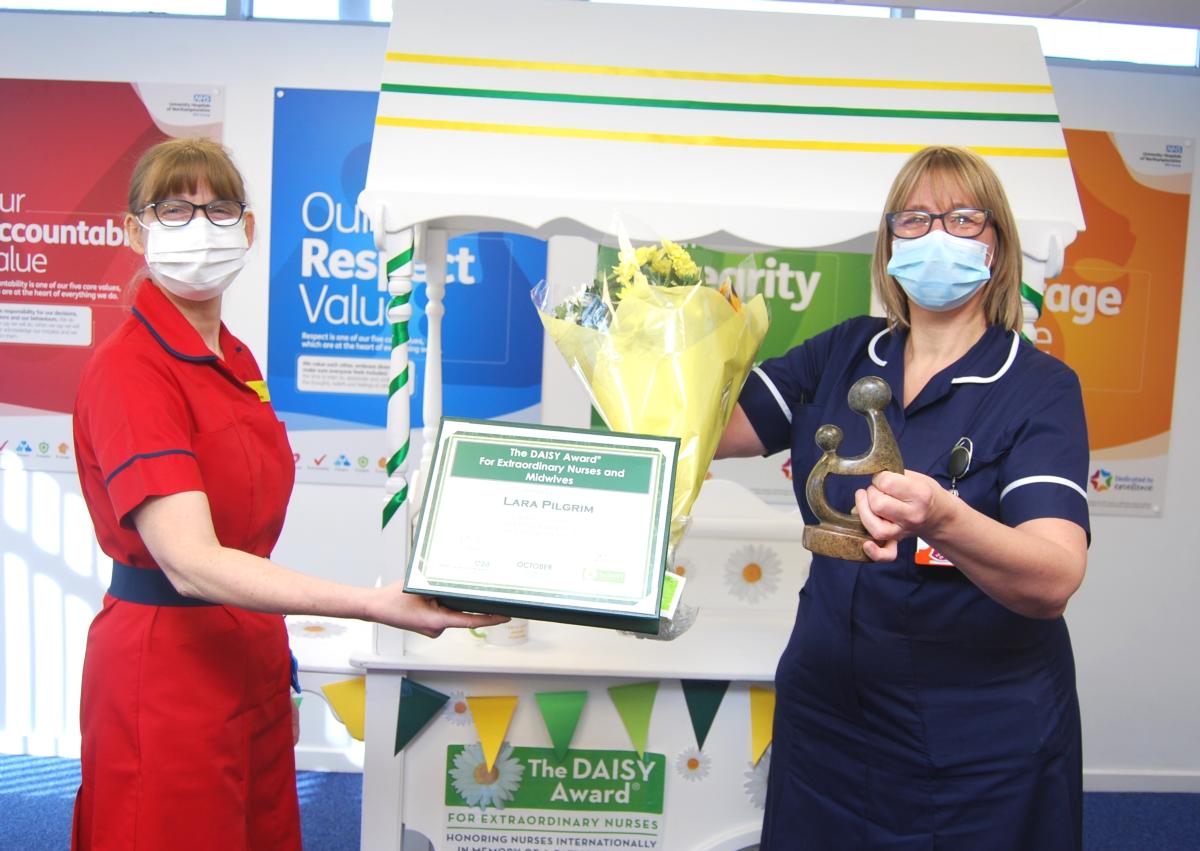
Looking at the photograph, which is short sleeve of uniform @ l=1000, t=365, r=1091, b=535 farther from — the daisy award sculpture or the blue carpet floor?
the blue carpet floor

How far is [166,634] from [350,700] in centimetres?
83

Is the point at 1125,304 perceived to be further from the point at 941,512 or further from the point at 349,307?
the point at 941,512

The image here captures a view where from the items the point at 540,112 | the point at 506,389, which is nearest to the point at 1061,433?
the point at 540,112

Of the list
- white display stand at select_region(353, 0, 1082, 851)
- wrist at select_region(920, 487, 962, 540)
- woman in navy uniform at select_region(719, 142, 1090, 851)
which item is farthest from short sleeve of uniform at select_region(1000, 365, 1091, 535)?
white display stand at select_region(353, 0, 1082, 851)

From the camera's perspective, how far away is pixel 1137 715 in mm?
3520

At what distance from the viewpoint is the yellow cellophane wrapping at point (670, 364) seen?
1.46 meters

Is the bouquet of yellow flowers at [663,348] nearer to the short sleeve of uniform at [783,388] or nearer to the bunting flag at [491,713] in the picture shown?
the short sleeve of uniform at [783,388]

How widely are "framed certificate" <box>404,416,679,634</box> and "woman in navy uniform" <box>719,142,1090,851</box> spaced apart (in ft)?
1.25

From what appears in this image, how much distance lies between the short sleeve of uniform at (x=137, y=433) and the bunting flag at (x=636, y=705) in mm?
1081

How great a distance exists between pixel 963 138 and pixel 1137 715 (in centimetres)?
245

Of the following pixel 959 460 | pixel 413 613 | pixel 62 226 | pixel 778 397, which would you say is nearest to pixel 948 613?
pixel 959 460

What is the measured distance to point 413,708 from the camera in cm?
212

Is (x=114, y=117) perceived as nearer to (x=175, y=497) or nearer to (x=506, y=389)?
(x=506, y=389)

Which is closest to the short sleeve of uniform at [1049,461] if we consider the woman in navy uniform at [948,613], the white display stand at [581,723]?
the woman in navy uniform at [948,613]
